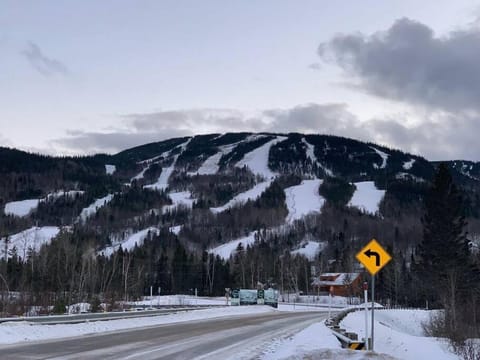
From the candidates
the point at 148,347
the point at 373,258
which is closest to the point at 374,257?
the point at 373,258

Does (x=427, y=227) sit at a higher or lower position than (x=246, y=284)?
higher

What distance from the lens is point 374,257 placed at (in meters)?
19.5

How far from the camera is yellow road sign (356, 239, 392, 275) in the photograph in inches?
759

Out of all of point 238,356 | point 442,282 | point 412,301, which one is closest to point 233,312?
point 442,282

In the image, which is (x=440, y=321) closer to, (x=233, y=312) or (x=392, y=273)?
(x=233, y=312)

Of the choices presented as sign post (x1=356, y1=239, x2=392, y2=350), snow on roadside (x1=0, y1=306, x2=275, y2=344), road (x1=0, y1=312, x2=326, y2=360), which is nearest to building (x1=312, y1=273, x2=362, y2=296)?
snow on roadside (x1=0, y1=306, x2=275, y2=344)

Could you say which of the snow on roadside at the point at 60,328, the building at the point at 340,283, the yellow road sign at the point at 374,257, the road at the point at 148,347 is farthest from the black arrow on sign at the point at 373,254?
the building at the point at 340,283

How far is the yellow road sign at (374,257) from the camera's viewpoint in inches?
759

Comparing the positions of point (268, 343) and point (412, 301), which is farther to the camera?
point (412, 301)

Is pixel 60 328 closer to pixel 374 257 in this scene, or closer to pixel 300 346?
pixel 300 346

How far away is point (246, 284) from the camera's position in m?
136

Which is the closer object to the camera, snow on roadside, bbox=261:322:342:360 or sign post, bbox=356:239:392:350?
snow on roadside, bbox=261:322:342:360

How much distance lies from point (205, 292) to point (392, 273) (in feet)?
126

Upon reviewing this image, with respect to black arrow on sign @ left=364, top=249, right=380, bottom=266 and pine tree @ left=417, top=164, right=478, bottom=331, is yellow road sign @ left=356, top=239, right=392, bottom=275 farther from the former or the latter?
pine tree @ left=417, top=164, right=478, bottom=331
